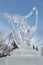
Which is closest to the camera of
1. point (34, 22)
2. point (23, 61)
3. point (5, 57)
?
point (23, 61)

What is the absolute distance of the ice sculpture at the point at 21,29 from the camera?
12.1 feet

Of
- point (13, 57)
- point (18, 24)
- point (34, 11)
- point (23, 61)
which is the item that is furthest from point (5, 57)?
point (34, 11)

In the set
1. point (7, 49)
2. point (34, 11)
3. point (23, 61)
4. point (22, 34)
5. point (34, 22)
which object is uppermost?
point (34, 11)

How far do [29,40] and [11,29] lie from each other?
45 centimetres

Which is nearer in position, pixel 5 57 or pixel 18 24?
pixel 5 57

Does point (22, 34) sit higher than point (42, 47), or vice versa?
point (22, 34)

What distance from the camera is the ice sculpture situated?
12.1 feet

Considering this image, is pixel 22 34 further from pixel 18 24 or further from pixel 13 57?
pixel 13 57

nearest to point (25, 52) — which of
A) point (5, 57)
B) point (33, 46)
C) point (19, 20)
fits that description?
point (33, 46)

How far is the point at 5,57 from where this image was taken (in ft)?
11.3

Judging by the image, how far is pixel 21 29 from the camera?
380 cm

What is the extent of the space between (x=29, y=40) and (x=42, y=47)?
31 cm

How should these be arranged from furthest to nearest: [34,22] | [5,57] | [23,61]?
1. [34,22]
2. [5,57]
3. [23,61]

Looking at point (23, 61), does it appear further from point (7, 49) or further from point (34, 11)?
point (34, 11)
